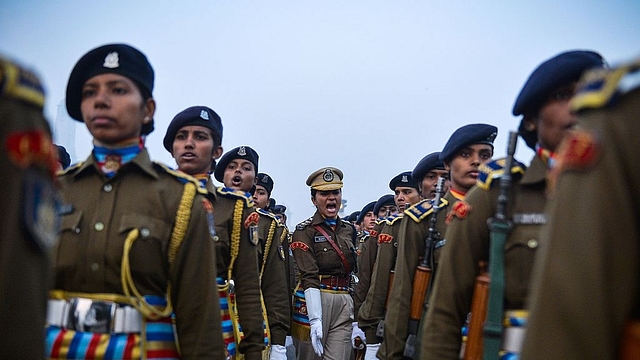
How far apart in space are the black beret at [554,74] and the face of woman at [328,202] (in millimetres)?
5769

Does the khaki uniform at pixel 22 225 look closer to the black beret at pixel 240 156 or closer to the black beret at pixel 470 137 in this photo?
the black beret at pixel 470 137

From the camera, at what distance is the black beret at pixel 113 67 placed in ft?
9.61

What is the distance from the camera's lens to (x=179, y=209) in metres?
2.85

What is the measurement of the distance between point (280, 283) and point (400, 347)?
170 centimetres

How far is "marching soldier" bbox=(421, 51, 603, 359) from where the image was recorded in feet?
8.36

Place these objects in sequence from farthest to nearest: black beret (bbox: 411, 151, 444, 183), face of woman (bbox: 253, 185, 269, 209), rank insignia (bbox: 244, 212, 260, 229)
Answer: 1. face of woman (bbox: 253, 185, 269, 209)
2. black beret (bbox: 411, 151, 444, 183)
3. rank insignia (bbox: 244, 212, 260, 229)

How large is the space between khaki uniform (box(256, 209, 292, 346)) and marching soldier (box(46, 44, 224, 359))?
106 inches

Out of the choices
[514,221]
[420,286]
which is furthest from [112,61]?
[420,286]

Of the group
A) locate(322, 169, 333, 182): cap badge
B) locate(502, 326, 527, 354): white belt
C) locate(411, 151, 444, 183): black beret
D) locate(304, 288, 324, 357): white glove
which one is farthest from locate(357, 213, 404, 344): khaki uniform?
locate(502, 326, 527, 354): white belt

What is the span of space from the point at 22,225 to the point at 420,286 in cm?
332

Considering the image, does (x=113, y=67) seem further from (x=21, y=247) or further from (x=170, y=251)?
(x=21, y=247)

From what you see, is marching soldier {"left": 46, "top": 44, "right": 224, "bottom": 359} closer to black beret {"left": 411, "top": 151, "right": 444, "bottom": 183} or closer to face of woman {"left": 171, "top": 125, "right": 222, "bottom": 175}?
face of woman {"left": 171, "top": 125, "right": 222, "bottom": 175}

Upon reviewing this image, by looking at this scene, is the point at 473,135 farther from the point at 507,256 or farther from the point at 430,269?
the point at 507,256

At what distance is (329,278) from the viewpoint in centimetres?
809
